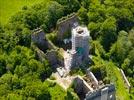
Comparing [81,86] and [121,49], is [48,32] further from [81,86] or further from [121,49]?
[81,86]

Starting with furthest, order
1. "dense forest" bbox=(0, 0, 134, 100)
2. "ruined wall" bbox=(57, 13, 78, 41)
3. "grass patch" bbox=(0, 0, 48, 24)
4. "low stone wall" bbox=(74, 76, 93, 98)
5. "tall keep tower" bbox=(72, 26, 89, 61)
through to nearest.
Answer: "grass patch" bbox=(0, 0, 48, 24), "ruined wall" bbox=(57, 13, 78, 41), "tall keep tower" bbox=(72, 26, 89, 61), "low stone wall" bbox=(74, 76, 93, 98), "dense forest" bbox=(0, 0, 134, 100)

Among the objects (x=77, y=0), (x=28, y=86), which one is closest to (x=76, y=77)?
(x=28, y=86)

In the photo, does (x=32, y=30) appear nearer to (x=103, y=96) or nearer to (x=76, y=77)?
(x=76, y=77)

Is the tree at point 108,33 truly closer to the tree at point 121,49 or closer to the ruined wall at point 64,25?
the tree at point 121,49

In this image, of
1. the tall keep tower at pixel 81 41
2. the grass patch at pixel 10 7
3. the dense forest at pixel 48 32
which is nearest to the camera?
the dense forest at pixel 48 32

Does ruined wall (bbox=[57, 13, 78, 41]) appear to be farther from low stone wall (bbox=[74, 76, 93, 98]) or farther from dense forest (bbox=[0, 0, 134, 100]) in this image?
low stone wall (bbox=[74, 76, 93, 98])


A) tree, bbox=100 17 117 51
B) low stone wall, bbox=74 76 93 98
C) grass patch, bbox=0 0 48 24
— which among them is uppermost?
grass patch, bbox=0 0 48 24

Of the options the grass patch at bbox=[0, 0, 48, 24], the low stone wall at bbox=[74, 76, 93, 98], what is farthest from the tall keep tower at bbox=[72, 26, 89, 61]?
the grass patch at bbox=[0, 0, 48, 24]

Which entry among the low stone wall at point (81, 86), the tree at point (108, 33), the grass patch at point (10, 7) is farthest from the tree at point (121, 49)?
the grass patch at point (10, 7)
